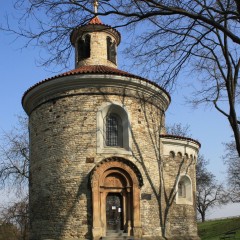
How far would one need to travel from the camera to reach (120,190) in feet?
53.2

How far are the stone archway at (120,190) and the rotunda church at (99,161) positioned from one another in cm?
4

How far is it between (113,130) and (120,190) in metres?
2.70

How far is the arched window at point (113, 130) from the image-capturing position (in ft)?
55.6

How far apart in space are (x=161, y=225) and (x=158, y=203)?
3.20 ft

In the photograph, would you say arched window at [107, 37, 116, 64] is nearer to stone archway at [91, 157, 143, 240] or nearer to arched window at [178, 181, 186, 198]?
stone archway at [91, 157, 143, 240]

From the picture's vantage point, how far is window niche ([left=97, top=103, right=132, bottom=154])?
16391 mm

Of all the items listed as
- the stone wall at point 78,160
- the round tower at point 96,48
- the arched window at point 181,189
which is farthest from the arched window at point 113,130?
the arched window at point 181,189

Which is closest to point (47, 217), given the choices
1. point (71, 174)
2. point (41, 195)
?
point (41, 195)

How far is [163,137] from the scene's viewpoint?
18.6m

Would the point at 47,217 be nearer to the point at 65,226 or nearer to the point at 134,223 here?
the point at 65,226

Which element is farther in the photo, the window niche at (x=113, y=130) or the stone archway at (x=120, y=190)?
the window niche at (x=113, y=130)

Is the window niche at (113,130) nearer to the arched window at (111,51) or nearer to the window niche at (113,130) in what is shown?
the window niche at (113,130)

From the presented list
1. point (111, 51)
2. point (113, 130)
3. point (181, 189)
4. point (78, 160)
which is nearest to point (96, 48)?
point (111, 51)

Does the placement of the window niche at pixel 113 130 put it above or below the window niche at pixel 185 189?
above
